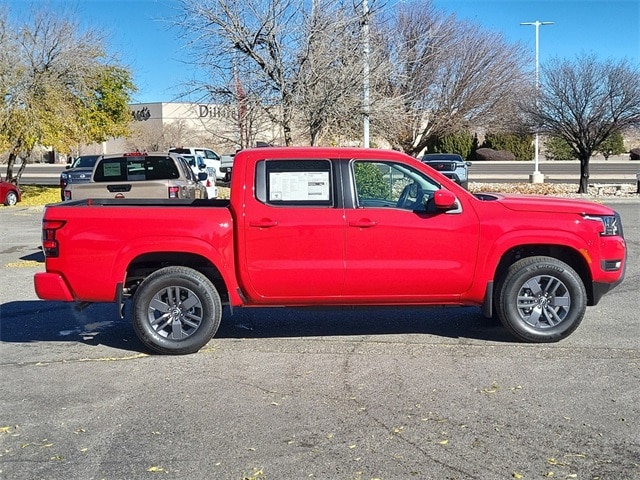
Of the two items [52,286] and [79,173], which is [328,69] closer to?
[79,173]

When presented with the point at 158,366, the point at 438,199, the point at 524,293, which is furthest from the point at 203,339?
the point at 524,293

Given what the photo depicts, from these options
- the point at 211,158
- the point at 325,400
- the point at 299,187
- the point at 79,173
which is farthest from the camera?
the point at 211,158

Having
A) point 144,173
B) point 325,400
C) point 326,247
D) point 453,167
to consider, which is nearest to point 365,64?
point 144,173

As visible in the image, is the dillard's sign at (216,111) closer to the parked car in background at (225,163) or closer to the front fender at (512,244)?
the front fender at (512,244)

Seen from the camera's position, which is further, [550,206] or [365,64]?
[365,64]

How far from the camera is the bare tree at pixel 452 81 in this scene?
27625 millimetres

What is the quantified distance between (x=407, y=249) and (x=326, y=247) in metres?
0.76

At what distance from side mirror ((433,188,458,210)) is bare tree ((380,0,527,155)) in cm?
2021

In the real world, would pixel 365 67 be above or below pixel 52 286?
above

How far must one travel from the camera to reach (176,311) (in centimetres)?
696

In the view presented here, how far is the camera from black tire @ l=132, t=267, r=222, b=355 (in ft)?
22.6

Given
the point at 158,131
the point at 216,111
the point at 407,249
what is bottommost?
the point at 407,249

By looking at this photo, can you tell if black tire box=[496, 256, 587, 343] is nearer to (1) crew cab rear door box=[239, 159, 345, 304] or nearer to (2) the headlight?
(2) the headlight

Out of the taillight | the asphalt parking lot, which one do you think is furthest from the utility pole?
the taillight
